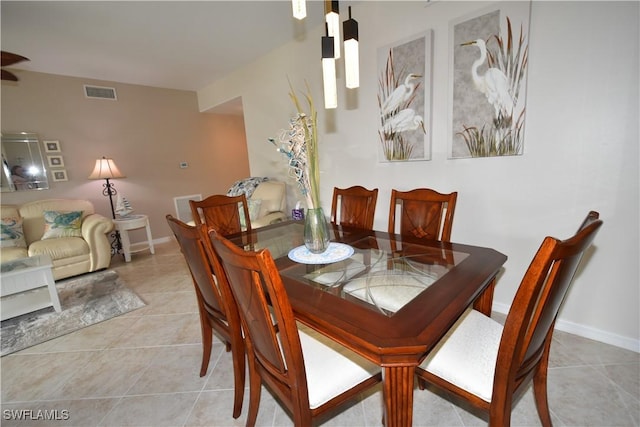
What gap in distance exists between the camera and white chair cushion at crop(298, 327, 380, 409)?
95 cm

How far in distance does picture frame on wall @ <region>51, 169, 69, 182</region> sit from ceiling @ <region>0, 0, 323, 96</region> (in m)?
1.19

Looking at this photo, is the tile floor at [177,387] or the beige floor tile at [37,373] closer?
the tile floor at [177,387]

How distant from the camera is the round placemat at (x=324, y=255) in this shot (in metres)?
1.37

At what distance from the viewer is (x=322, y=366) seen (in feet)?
3.36

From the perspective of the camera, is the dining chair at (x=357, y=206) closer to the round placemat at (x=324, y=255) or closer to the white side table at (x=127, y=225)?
the round placemat at (x=324, y=255)

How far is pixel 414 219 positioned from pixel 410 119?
0.90m

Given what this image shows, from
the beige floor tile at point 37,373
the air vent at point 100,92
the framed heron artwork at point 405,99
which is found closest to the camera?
the beige floor tile at point 37,373

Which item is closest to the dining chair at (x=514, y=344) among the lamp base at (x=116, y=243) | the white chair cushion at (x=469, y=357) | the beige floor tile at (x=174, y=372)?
the white chair cushion at (x=469, y=357)

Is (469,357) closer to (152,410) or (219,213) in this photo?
(152,410)

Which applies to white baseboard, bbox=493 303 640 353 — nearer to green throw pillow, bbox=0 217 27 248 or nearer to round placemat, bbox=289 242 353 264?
round placemat, bbox=289 242 353 264

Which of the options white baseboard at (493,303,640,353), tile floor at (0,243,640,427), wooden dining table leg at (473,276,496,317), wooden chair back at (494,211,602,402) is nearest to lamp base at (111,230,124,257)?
tile floor at (0,243,640,427)

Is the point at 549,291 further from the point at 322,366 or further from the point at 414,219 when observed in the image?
the point at 414,219

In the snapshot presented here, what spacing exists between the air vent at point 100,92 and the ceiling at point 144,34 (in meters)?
0.17

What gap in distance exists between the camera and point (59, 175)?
374 centimetres
